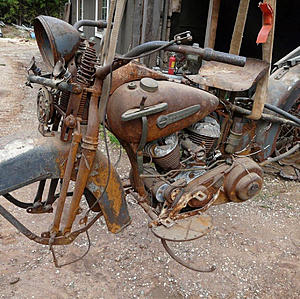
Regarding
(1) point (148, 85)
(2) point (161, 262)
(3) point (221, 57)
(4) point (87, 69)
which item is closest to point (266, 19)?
(3) point (221, 57)

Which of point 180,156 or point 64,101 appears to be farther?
point 180,156

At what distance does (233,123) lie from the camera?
2527 mm

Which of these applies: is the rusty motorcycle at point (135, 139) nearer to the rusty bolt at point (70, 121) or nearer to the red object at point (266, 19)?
the rusty bolt at point (70, 121)

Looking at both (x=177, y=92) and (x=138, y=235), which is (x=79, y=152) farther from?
(x=138, y=235)

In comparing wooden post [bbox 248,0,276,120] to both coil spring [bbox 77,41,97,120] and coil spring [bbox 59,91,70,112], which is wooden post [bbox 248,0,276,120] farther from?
coil spring [bbox 59,91,70,112]

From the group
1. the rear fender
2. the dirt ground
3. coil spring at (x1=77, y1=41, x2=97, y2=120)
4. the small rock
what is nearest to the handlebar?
coil spring at (x1=77, y1=41, x2=97, y2=120)

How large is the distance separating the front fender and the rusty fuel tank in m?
0.24

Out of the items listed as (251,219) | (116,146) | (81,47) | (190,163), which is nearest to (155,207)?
(190,163)

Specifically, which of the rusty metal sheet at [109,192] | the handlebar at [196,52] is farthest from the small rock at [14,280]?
the handlebar at [196,52]

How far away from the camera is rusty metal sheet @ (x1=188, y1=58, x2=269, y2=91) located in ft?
7.43

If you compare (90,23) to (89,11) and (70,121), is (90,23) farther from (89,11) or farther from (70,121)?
(89,11)

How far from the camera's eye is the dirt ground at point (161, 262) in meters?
2.31

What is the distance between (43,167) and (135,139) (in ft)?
1.82

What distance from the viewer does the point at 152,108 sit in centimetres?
187
